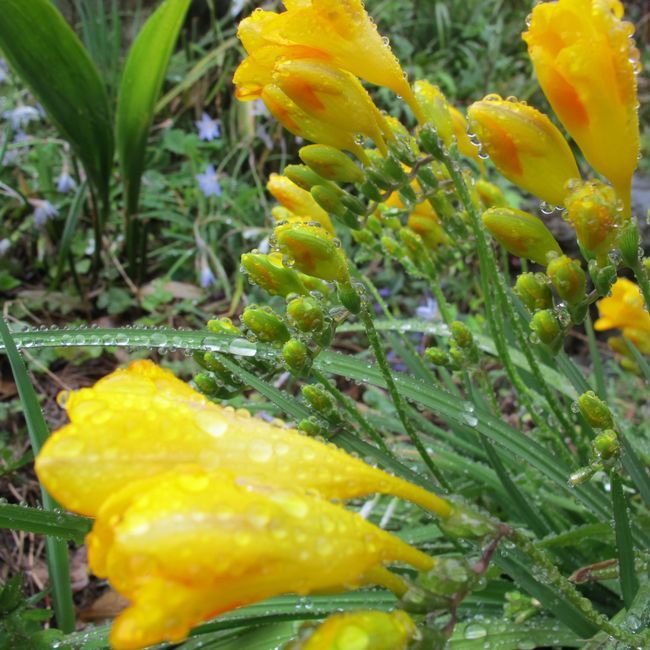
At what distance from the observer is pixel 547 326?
97 centimetres

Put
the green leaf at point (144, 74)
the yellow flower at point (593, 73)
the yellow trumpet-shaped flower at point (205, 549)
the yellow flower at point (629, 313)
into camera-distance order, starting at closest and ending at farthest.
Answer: the yellow trumpet-shaped flower at point (205, 549)
the yellow flower at point (593, 73)
the yellow flower at point (629, 313)
the green leaf at point (144, 74)

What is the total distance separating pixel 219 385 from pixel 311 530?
25.8 inches

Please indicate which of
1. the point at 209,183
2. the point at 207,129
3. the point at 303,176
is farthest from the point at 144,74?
the point at 303,176

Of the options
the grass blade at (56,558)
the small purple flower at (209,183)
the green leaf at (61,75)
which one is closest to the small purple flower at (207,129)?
the small purple flower at (209,183)

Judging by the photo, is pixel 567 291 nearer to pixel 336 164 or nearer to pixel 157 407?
pixel 336 164

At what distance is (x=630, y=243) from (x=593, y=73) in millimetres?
220

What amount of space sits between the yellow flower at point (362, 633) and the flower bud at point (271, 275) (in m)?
0.57

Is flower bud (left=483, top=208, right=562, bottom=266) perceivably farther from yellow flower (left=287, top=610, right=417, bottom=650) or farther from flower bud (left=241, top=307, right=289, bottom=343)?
yellow flower (left=287, top=610, right=417, bottom=650)

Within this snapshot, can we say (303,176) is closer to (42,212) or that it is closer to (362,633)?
(362,633)

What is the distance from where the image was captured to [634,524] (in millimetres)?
1199

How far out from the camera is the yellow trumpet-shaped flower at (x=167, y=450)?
1.86ft

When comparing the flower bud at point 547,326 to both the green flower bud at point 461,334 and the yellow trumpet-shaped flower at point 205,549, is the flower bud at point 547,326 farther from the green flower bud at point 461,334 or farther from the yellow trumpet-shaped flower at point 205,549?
the yellow trumpet-shaped flower at point 205,549

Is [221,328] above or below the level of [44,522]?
above

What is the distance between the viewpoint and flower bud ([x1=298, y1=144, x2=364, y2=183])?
1.10 metres
